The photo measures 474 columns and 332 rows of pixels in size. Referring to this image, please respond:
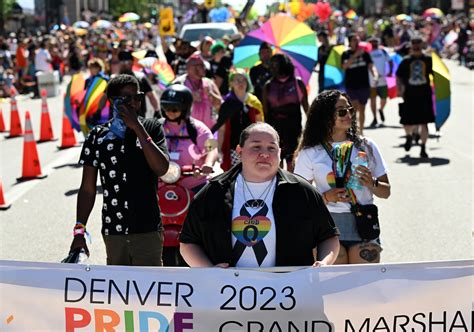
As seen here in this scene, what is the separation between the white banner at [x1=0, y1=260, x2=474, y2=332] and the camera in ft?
14.9

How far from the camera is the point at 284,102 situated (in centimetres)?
1070

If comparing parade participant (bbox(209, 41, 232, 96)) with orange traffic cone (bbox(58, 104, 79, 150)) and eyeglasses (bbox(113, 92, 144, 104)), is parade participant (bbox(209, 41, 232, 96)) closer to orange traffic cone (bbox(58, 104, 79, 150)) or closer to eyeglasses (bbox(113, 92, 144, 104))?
orange traffic cone (bbox(58, 104, 79, 150))

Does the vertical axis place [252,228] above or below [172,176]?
above

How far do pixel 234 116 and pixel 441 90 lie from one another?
594 centimetres

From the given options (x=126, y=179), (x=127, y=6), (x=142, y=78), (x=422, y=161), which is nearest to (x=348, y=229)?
(x=126, y=179)

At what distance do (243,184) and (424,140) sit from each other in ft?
36.1

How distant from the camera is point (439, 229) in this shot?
1003 cm

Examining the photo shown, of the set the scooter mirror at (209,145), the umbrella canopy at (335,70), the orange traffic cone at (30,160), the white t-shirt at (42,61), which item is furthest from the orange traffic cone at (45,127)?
the white t-shirt at (42,61)

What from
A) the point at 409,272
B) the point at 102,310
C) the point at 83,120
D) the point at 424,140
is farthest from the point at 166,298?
the point at 424,140

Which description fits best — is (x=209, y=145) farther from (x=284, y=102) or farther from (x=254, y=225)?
(x=284, y=102)

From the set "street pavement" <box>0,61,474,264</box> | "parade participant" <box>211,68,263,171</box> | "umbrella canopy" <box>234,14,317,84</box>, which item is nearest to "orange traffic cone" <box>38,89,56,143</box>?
"street pavement" <box>0,61,474,264</box>

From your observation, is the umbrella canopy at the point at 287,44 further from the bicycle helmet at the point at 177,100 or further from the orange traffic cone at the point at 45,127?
the bicycle helmet at the point at 177,100

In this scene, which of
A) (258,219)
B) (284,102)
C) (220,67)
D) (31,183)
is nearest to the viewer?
(258,219)

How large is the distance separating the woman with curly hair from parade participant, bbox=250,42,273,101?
22.1ft
